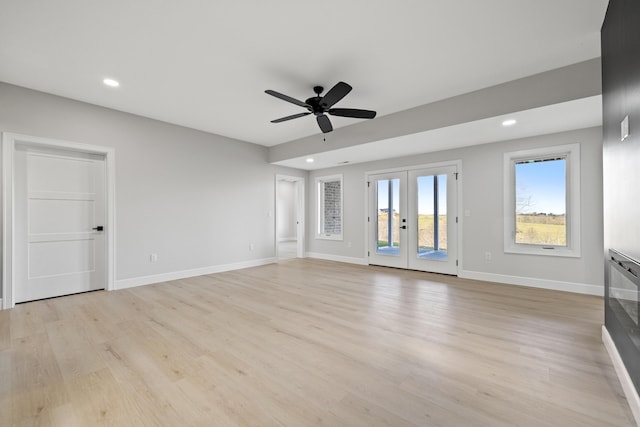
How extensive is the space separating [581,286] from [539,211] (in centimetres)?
119

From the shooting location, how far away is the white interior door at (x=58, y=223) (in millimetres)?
3531

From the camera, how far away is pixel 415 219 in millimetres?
5539

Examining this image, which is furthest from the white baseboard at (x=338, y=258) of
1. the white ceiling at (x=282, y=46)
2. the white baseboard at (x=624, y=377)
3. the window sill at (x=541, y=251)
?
the white baseboard at (x=624, y=377)

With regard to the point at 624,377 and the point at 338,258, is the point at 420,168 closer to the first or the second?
the point at 338,258

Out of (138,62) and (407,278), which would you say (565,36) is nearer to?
(407,278)

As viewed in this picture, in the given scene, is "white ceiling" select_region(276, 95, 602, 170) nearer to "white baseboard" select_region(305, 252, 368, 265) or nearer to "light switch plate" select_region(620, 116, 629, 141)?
"light switch plate" select_region(620, 116, 629, 141)

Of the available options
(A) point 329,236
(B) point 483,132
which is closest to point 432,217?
(B) point 483,132

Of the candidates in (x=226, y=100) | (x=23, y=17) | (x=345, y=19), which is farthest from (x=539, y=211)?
(x=23, y=17)

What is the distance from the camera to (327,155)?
18.4 feet

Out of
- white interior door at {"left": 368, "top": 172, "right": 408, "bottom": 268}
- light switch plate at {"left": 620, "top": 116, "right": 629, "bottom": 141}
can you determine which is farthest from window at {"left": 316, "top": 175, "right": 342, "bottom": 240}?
light switch plate at {"left": 620, "top": 116, "right": 629, "bottom": 141}

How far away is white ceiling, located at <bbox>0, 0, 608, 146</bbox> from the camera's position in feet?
7.04

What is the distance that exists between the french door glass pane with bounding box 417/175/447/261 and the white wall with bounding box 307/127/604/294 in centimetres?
33

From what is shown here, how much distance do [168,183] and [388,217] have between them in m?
4.37

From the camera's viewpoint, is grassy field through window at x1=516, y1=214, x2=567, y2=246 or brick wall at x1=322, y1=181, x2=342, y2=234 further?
brick wall at x1=322, y1=181, x2=342, y2=234
